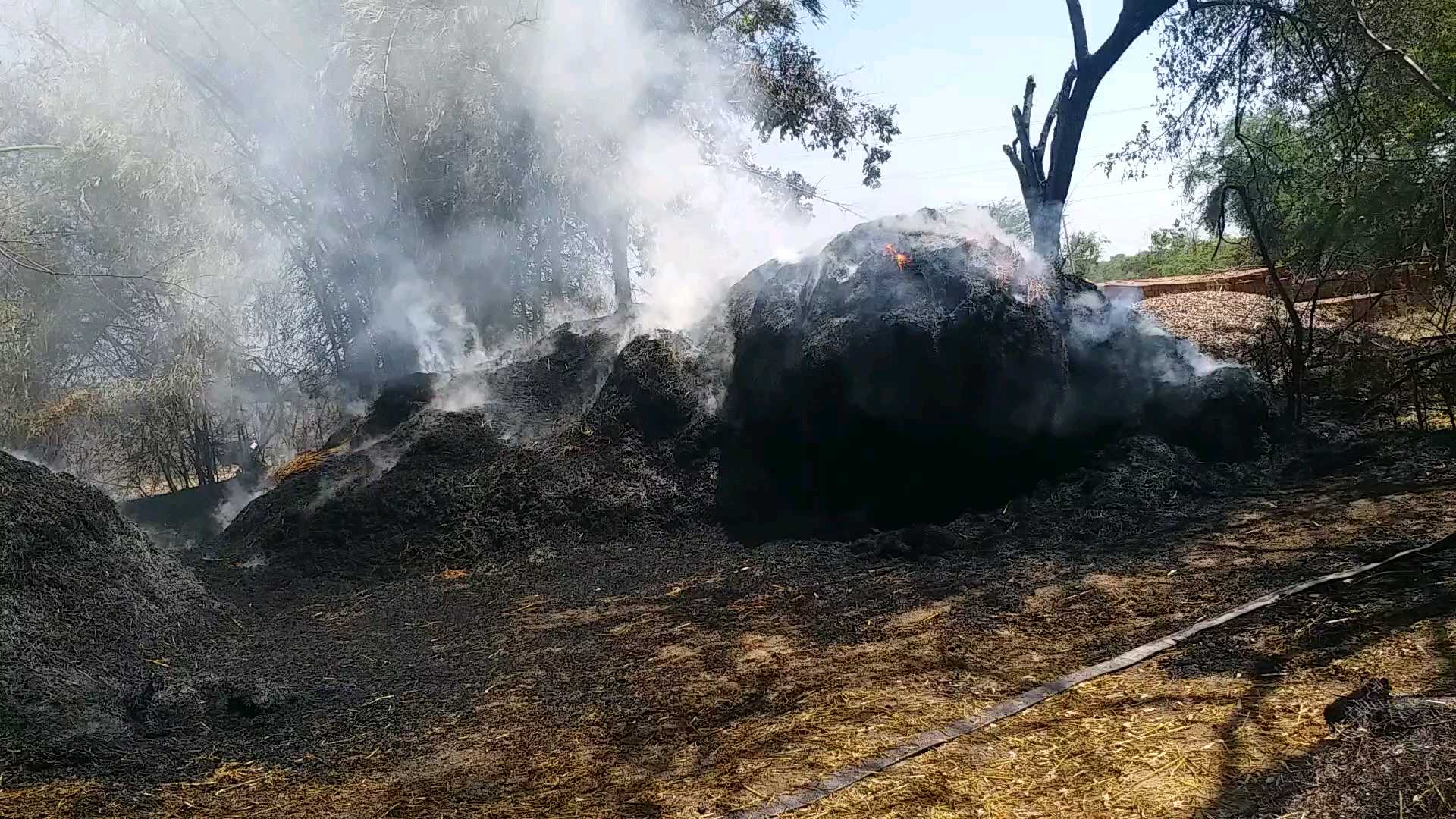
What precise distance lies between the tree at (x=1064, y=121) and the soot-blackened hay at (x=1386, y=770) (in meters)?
10.3

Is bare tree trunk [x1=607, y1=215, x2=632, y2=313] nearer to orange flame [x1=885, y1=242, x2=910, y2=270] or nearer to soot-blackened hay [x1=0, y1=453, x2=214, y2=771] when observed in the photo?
orange flame [x1=885, y1=242, x2=910, y2=270]

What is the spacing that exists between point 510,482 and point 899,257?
4089 millimetres

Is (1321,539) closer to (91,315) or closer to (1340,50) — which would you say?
(1340,50)

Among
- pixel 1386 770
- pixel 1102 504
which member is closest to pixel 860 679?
pixel 1386 770

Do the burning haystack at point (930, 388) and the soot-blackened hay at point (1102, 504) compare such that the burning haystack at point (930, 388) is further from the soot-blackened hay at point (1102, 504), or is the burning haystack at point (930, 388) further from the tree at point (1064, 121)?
the tree at point (1064, 121)

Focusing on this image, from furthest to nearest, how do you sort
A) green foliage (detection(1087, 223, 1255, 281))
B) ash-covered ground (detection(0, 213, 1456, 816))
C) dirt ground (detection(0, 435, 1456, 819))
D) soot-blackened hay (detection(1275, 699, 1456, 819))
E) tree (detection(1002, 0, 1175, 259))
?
1. green foliage (detection(1087, 223, 1255, 281))
2. tree (detection(1002, 0, 1175, 259))
3. ash-covered ground (detection(0, 213, 1456, 816))
4. dirt ground (detection(0, 435, 1456, 819))
5. soot-blackened hay (detection(1275, 699, 1456, 819))

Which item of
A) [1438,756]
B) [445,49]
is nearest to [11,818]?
[1438,756]

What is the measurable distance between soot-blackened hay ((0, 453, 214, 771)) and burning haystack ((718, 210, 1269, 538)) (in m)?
4.33

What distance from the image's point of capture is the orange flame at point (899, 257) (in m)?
8.18

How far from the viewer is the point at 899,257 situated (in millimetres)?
8219

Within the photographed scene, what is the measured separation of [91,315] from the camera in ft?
45.3

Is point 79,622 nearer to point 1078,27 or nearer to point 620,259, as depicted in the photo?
point 620,259

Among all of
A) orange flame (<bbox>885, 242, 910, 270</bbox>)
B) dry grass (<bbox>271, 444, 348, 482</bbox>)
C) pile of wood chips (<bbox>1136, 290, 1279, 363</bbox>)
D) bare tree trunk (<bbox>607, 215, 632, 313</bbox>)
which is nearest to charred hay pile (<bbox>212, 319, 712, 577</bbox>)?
dry grass (<bbox>271, 444, 348, 482</bbox>)

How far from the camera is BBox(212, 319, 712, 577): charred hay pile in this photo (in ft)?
28.0
